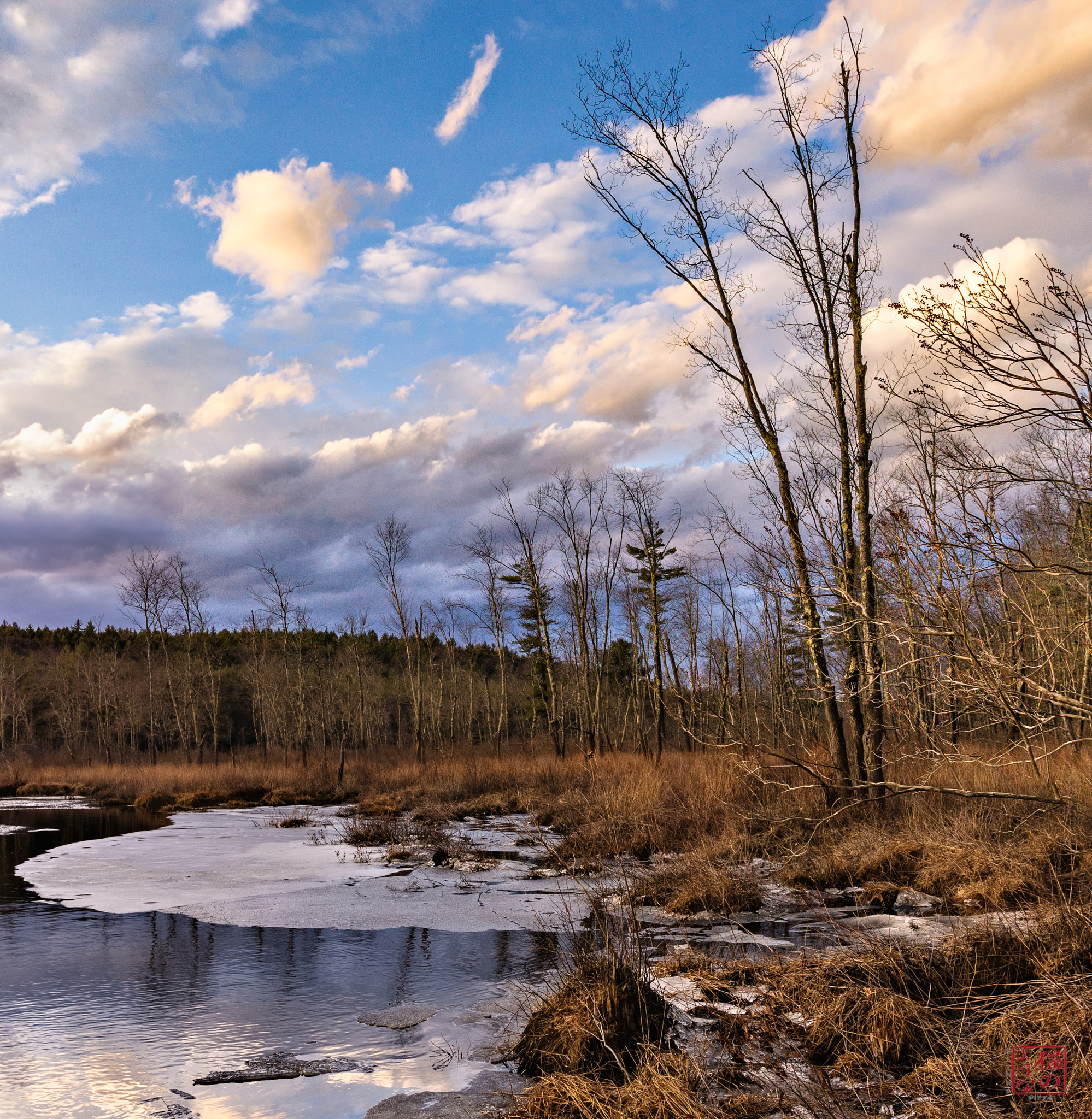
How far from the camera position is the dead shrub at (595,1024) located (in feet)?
14.9

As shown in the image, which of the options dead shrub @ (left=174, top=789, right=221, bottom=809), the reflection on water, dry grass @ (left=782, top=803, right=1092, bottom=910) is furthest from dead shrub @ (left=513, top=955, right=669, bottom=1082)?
dead shrub @ (left=174, top=789, right=221, bottom=809)

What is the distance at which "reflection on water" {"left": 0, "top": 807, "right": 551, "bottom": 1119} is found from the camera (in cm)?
471

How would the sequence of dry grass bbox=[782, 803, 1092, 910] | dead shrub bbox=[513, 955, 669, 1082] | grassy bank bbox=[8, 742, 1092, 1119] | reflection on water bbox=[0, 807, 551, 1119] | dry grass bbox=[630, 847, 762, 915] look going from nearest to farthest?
1. grassy bank bbox=[8, 742, 1092, 1119]
2. dead shrub bbox=[513, 955, 669, 1082]
3. reflection on water bbox=[0, 807, 551, 1119]
4. dry grass bbox=[782, 803, 1092, 910]
5. dry grass bbox=[630, 847, 762, 915]

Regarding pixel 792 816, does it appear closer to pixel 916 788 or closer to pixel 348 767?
pixel 916 788

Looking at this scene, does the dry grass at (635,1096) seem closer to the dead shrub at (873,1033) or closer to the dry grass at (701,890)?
the dead shrub at (873,1033)

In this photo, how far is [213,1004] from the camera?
6.29 meters

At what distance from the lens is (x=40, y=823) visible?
2036 cm

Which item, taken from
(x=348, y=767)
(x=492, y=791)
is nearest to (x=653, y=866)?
(x=492, y=791)

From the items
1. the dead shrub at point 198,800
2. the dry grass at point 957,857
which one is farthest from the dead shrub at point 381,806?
the dry grass at point 957,857

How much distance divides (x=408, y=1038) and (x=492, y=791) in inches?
624
